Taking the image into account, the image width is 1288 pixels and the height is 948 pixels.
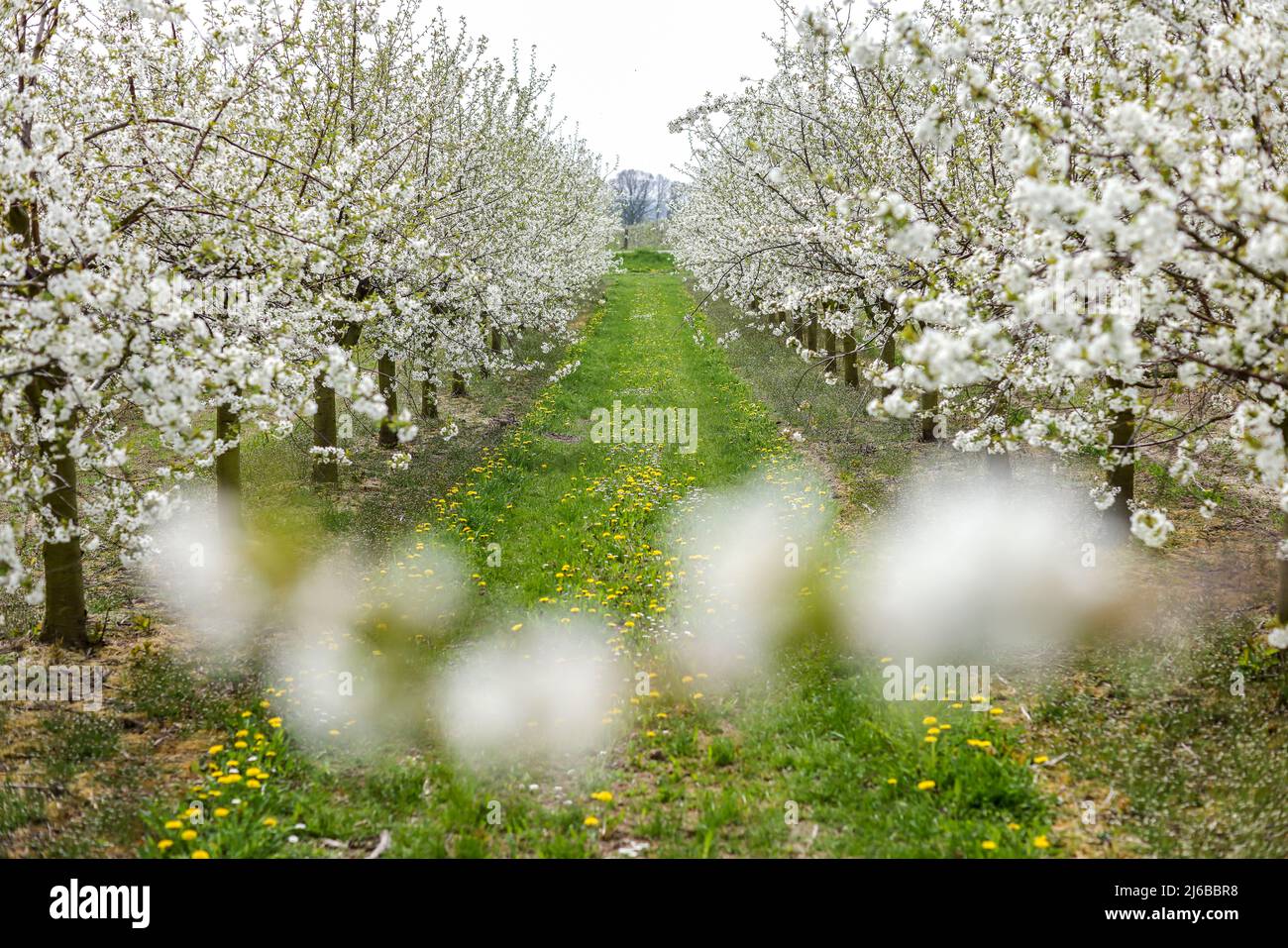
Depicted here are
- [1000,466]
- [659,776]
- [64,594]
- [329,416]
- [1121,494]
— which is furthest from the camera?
[329,416]

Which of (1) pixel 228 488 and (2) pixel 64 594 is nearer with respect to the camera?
(2) pixel 64 594

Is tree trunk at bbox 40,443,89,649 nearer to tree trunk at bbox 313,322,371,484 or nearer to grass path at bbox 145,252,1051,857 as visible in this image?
grass path at bbox 145,252,1051,857

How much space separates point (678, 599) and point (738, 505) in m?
3.56

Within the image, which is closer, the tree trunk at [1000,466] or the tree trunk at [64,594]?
the tree trunk at [64,594]

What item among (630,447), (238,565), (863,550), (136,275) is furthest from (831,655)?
(630,447)

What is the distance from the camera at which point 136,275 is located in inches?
213

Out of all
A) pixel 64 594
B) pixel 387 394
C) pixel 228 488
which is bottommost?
pixel 64 594

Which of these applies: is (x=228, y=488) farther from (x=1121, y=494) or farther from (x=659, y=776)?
(x=1121, y=494)

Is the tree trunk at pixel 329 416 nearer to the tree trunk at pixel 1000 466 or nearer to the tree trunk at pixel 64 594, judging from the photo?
the tree trunk at pixel 64 594

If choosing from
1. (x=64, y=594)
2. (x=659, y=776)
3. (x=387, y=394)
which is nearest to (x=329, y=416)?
(x=387, y=394)

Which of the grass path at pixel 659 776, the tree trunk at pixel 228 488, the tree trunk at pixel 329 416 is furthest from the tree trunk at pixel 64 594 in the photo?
the tree trunk at pixel 329 416

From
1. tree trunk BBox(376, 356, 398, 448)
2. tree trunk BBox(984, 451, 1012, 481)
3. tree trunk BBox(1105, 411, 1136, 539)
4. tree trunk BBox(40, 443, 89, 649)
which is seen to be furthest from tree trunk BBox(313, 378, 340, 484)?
tree trunk BBox(1105, 411, 1136, 539)

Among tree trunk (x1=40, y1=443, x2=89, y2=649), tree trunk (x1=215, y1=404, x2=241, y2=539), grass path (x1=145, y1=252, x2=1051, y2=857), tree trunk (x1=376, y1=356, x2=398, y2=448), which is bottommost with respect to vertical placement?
grass path (x1=145, y1=252, x2=1051, y2=857)
